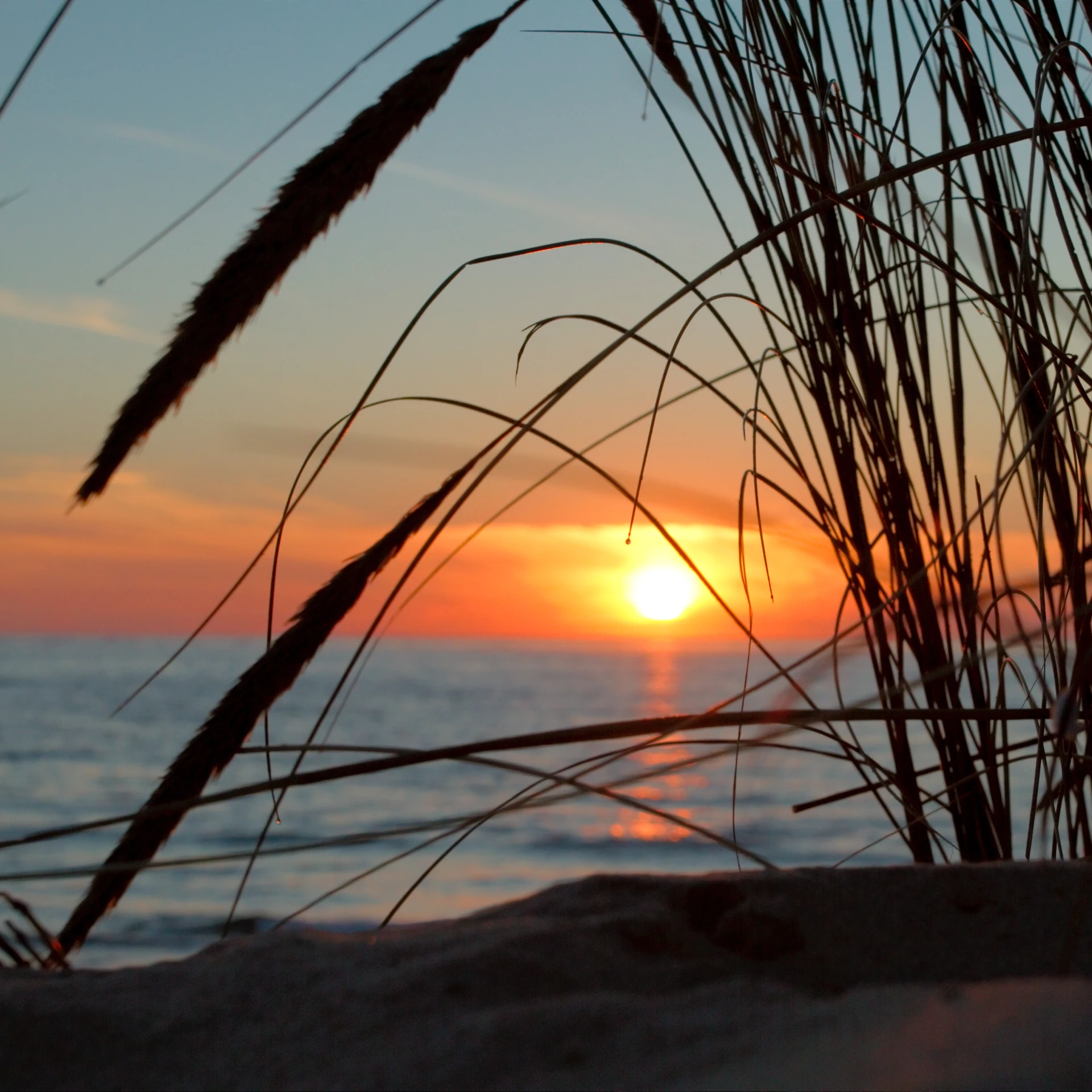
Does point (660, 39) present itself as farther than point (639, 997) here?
Yes

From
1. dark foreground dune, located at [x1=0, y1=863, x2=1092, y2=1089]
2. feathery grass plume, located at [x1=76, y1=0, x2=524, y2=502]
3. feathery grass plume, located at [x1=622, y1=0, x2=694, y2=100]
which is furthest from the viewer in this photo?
→ feathery grass plume, located at [x1=622, y1=0, x2=694, y2=100]

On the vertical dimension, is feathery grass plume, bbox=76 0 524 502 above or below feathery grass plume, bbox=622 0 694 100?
below

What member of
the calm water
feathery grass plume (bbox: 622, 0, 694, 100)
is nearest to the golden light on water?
the calm water

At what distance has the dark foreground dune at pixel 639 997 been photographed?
47 centimetres

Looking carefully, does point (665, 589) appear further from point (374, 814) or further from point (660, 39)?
point (374, 814)

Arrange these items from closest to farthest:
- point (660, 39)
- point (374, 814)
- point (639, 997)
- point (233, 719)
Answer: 1. point (639, 997)
2. point (233, 719)
3. point (660, 39)
4. point (374, 814)

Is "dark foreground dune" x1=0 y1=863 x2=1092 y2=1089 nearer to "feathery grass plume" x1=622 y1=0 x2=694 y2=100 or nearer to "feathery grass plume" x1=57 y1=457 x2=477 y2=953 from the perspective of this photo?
"feathery grass plume" x1=57 y1=457 x2=477 y2=953

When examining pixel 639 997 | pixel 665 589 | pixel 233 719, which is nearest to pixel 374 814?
pixel 665 589

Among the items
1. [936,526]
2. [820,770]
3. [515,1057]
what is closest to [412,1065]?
[515,1057]

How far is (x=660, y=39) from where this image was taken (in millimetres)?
961

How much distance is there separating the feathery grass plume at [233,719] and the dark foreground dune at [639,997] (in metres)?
0.05

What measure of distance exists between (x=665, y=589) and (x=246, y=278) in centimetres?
58

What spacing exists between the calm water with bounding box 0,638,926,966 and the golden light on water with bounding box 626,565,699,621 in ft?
0.45

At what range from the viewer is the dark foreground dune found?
0.47m
